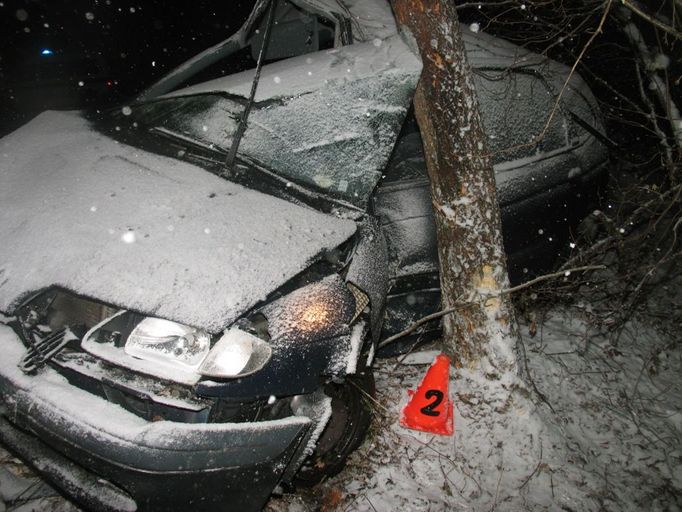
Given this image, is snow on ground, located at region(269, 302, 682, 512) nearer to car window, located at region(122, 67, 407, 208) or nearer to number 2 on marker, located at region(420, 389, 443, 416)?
number 2 on marker, located at region(420, 389, 443, 416)

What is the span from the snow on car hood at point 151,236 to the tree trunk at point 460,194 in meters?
0.69

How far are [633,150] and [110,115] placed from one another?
7055mm

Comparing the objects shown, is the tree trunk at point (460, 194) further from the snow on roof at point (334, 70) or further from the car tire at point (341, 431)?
the car tire at point (341, 431)

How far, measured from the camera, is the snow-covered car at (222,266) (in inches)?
67.2

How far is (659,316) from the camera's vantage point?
379cm

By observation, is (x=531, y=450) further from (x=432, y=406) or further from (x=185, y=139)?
(x=185, y=139)

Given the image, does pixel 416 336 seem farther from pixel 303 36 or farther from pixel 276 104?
pixel 303 36

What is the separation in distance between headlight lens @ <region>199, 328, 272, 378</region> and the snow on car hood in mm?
98

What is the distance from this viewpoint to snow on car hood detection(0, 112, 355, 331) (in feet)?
6.04

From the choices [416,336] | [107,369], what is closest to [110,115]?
[107,369]

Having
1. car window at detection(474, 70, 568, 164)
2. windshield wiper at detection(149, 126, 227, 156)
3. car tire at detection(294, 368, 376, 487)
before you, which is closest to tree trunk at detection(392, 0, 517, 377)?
car window at detection(474, 70, 568, 164)

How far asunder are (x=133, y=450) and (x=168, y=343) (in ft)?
1.34

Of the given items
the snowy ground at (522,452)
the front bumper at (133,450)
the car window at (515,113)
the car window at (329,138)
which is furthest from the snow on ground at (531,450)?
the car window at (515,113)

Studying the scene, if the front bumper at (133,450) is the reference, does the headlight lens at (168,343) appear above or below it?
above
